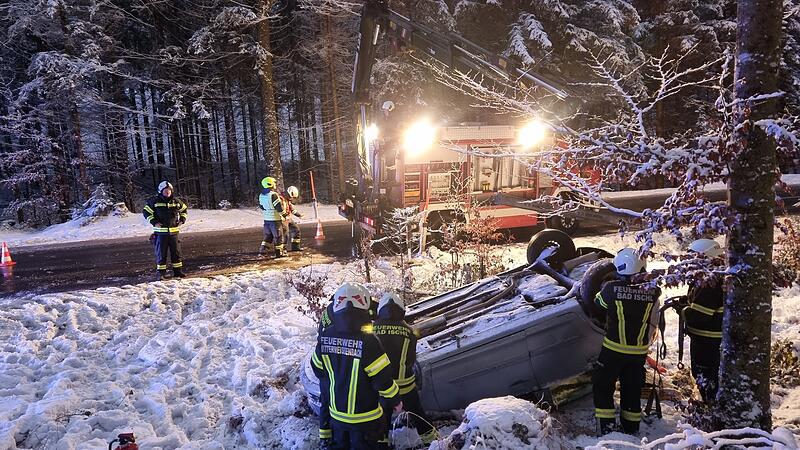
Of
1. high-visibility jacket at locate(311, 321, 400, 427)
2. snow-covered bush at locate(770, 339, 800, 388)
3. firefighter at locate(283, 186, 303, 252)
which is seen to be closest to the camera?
high-visibility jacket at locate(311, 321, 400, 427)

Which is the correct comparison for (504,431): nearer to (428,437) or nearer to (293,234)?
(428,437)

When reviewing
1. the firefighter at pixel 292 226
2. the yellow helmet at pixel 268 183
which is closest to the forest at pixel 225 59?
the firefighter at pixel 292 226

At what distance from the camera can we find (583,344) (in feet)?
14.4

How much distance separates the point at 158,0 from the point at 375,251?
14339 mm

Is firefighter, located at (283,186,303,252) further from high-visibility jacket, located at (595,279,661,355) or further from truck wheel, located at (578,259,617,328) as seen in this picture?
high-visibility jacket, located at (595,279,661,355)

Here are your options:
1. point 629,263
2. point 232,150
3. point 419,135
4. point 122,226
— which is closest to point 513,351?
point 629,263

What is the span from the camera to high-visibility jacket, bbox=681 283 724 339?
4.21m

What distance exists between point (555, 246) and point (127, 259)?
9.32 metres

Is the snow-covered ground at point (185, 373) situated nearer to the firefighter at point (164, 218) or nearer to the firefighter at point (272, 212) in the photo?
the firefighter at point (164, 218)

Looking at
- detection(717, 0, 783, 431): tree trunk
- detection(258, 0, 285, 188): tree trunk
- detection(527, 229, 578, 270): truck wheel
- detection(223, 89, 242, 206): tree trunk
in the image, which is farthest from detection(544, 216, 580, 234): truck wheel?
detection(223, 89, 242, 206): tree trunk

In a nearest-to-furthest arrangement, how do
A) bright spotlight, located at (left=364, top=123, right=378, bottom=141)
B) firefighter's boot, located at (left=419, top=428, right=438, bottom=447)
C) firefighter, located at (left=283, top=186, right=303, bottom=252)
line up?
firefighter's boot, located at (left=419, top=428, right=438, bottom=447), bright spotlight, located at (left=364, top=123, right=378, bottom=141), firefighter, located at (left=283, top=186, right=303, bottom=252)

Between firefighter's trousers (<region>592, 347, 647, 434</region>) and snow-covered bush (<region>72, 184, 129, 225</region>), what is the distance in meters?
17.9

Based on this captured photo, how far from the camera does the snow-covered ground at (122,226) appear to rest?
14.9 meters

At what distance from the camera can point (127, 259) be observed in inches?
A: 435
